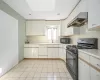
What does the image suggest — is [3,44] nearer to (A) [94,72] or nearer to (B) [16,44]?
(B) [16,44]

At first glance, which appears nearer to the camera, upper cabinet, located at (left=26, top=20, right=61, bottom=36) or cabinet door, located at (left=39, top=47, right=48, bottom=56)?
cabinet door, located at (left=39, top=47, right=48, bottom=56)

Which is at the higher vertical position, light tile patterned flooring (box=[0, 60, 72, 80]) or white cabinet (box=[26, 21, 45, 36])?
white cabinet (box=[26, 21, 45, 36])

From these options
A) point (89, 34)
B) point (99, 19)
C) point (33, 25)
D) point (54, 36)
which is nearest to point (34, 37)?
point (33, 25)

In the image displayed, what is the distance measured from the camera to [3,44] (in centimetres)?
317

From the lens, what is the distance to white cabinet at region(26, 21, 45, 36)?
18.3 feet

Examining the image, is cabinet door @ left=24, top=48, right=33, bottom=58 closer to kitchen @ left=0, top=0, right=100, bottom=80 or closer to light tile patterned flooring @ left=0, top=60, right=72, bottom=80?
kitchen @ left=0, top=0, right=100, bottom=80

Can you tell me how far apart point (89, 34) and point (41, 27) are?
3347mm

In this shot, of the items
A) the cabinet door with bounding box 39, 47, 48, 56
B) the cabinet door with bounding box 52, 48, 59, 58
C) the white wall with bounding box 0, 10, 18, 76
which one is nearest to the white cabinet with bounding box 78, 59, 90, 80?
the white wall with bounding box 0, 10, 18, 76

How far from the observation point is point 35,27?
18.3 ft

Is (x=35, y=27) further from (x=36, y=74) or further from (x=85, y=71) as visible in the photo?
(x=85, y=71)

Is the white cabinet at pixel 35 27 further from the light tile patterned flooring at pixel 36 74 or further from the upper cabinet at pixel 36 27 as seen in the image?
the light tile patterned flooring at pixel 36 74

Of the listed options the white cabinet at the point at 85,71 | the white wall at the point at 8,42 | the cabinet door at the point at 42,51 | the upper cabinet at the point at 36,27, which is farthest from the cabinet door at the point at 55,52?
the white cabinet at the point at 85,71

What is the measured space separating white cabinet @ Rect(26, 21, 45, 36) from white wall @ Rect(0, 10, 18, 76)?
4.58 ft

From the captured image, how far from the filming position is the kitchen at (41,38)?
2906 millimetres
